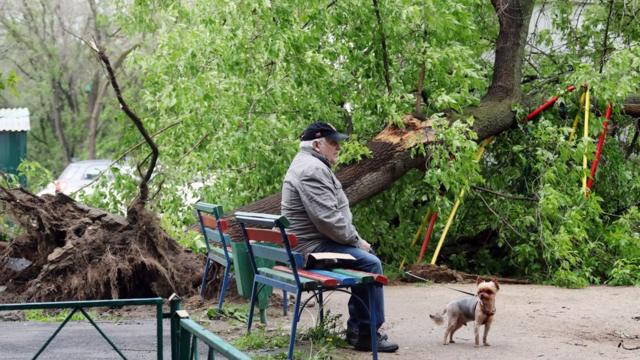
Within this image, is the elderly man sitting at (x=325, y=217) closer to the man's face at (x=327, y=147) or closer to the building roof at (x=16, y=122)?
the man's face at (x=327, y=147)

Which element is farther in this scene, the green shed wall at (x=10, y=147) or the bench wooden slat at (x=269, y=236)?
the green shed wall at (x=10, y=147)

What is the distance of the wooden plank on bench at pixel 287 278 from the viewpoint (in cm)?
650

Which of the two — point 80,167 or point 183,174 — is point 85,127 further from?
point 183,174

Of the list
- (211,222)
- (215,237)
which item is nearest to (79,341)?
(215,237)

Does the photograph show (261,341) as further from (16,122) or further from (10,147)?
(16,122)

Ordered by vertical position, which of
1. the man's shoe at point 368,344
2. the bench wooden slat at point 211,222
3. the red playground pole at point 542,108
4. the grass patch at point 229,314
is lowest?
the man's shoe at point 368,344

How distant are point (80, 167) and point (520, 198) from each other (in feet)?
58.2

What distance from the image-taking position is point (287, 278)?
6.84 metres

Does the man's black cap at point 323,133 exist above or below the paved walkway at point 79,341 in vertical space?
above

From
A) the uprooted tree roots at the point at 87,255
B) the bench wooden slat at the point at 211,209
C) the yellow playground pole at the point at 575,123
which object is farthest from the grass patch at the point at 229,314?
the yellow playground pole at the point at 575,123

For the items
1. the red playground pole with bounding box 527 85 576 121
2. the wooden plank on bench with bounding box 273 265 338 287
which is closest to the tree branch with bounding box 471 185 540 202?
the red playground pole with bounding box 527 85 576 121

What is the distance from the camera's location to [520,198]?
1202cm

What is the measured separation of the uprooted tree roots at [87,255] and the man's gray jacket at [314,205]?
106 inches

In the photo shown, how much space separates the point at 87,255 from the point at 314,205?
3.24 meters
